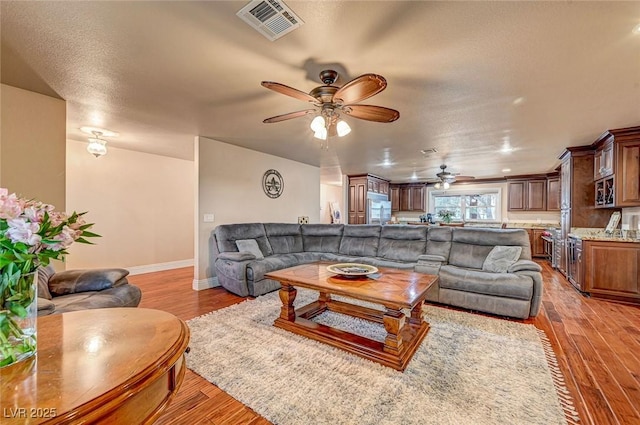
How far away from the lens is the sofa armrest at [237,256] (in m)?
3.83

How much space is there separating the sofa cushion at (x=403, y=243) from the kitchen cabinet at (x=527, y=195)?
5082 mm

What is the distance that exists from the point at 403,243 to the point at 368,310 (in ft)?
6.63

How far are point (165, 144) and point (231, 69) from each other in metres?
3.18

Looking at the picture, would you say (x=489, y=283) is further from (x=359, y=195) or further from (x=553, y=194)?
(x=553, y=194)

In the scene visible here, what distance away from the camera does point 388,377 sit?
1908 mm

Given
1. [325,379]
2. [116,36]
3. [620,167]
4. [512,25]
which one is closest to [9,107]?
[116,36]

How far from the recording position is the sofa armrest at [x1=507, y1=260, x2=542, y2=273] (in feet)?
10.2

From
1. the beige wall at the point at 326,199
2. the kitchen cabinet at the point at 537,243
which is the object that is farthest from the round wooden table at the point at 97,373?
the beige wall at the point at 326,199

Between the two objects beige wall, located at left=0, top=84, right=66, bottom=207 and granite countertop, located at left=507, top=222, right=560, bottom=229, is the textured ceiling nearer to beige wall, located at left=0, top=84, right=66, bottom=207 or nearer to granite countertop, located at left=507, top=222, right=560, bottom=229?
beige wall, located at left=0, top=84, right=66, bottom=207

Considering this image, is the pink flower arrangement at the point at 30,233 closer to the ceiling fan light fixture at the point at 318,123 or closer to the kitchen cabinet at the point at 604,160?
the ceiling fan light fixture at the point at 318,123

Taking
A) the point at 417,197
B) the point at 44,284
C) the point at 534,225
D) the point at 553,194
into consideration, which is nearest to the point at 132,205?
the point at 44,284

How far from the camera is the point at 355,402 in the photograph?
1.67 metres

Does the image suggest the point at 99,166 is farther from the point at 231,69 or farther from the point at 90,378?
the point at 90,378

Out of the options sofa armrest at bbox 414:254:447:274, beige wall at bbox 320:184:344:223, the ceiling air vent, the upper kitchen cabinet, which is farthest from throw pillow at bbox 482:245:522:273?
beige wall at bbox 320:184:344:223
